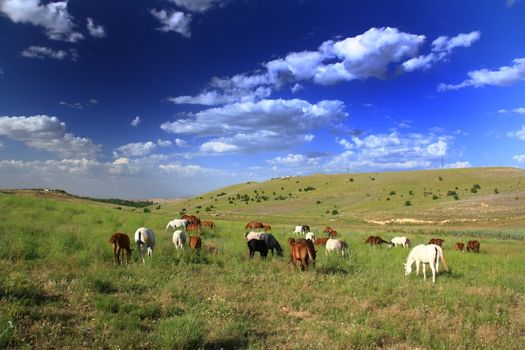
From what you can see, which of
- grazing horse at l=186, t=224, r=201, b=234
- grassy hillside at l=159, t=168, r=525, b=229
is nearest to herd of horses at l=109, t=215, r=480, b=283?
grazing horse at l=186, t=224, r=201, b=234

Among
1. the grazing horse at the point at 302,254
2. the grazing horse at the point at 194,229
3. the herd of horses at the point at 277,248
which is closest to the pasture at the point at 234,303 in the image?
the grazing horse at the point at 302,254

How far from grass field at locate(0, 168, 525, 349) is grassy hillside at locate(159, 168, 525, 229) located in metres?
40.2

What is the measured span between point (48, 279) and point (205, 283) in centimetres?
401

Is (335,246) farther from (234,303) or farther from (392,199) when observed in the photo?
(392,199)

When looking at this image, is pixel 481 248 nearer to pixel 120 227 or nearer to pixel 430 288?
pixel 430 288

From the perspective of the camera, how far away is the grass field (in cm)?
709

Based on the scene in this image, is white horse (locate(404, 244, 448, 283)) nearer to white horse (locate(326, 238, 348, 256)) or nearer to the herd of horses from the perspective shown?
the herd of horses

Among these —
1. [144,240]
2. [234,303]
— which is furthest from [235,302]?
[144,240]

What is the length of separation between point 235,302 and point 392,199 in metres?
69.1

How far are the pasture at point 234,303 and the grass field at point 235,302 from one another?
29 mm

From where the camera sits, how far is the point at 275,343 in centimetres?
727

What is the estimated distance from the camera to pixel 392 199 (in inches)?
2911

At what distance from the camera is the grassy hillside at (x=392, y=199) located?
54.1 meters

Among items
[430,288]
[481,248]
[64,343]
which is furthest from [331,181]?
[64,343]
